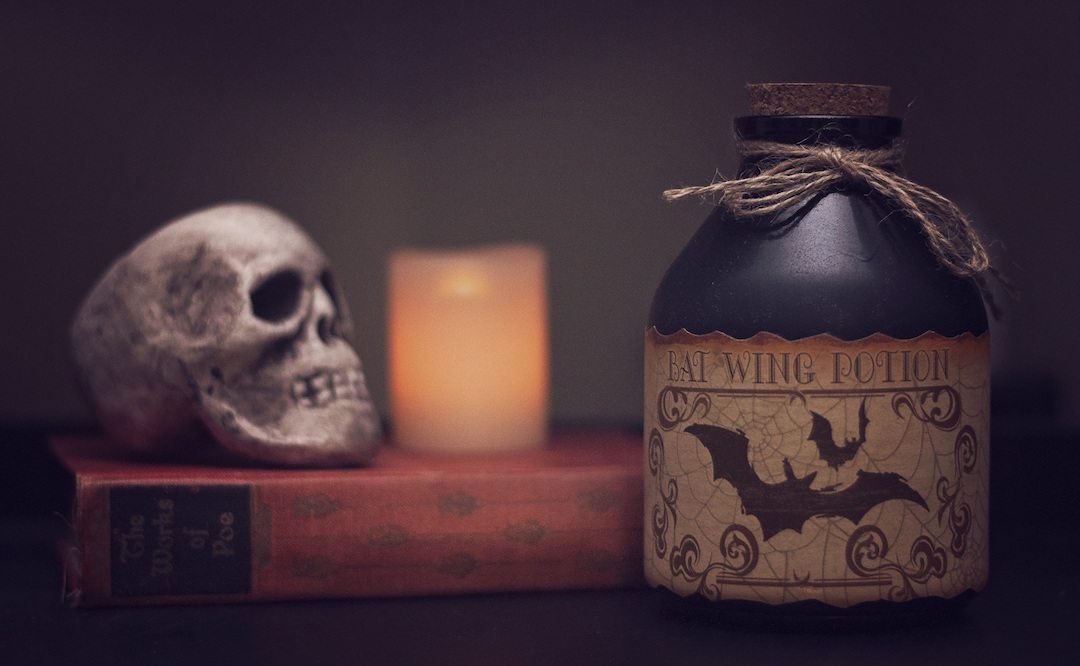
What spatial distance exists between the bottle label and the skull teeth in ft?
1.05

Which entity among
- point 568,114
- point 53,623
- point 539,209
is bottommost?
point 53,623

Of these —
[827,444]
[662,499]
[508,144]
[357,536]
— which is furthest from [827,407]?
[508,144]

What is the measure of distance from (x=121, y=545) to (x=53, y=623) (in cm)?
7

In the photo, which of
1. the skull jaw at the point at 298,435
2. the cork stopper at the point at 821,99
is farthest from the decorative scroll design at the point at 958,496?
the skull jaw at the point at 298,435

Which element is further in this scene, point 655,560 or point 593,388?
point 593,388

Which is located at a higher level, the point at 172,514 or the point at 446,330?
the point at 446,330

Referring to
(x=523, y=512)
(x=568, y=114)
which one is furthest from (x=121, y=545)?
(x=568, y=114)

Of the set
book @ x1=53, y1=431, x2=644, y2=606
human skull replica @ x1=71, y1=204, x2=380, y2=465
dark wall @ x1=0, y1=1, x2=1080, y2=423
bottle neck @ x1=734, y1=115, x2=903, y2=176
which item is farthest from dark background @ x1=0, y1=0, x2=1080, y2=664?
bottle neck @ x1=734, y1=115, x2=903, y2=176

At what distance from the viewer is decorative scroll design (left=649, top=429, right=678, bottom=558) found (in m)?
0.90

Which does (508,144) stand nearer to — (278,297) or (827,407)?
(278,297)

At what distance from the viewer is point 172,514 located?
978mm

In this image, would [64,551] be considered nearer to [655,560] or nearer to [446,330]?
[446,330]

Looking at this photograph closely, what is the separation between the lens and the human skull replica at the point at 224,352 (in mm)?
1060

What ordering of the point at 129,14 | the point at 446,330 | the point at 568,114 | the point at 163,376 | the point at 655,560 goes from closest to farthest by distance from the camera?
1. the point at 655,560
2. the point at 163,376
3. the point at 446,330
4. the point at 129,14
5. the point at 568,114
